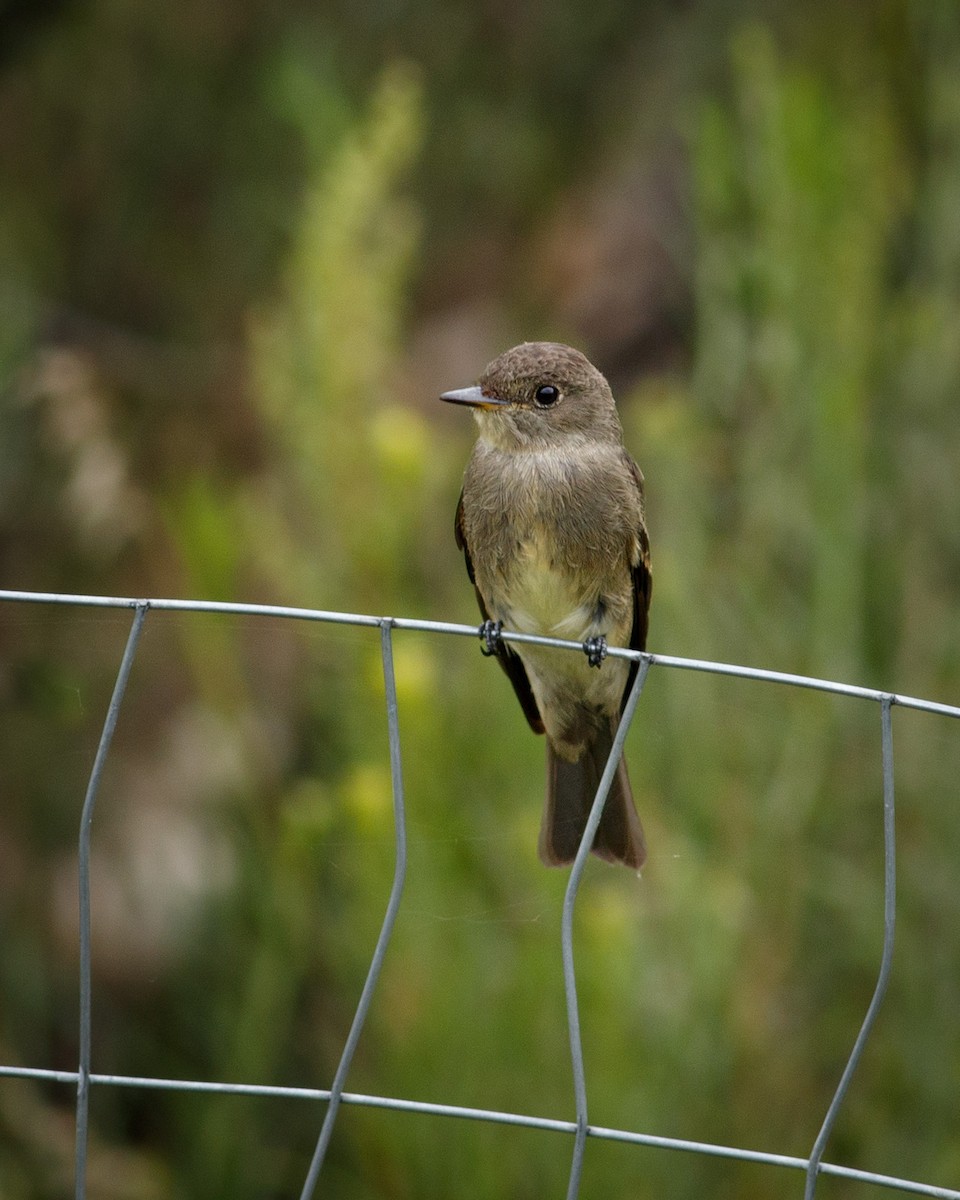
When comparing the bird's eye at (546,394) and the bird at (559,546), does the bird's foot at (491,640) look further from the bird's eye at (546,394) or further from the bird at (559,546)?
the bird's eye at (546,394)

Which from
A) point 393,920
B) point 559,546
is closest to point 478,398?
point 559,546

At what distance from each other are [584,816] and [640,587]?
0.46 m

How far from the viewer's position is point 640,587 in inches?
120

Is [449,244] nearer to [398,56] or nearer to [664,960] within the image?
[398,56]

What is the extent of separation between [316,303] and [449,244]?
336cm

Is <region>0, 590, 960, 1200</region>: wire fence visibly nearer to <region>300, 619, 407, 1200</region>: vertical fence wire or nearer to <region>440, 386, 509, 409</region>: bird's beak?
<region>300, 619, 407, 1200</region>: vertical fence wire

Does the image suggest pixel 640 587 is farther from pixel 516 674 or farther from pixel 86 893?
pixel 86 893

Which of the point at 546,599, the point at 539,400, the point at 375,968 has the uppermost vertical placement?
the point at 539,400

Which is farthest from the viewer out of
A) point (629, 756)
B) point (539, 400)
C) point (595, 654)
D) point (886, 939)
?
point (539, 400)

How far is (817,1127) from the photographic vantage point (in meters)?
3.37

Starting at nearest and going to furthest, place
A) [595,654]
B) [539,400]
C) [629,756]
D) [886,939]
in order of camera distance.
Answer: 1. [886,939]
2. [595,654]
3. [629,756]
4. [539,400]

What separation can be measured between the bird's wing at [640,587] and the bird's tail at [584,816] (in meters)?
0.19

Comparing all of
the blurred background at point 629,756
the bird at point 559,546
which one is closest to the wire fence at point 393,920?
the blurred background at point 629,756

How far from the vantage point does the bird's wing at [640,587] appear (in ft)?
A: 9.86
